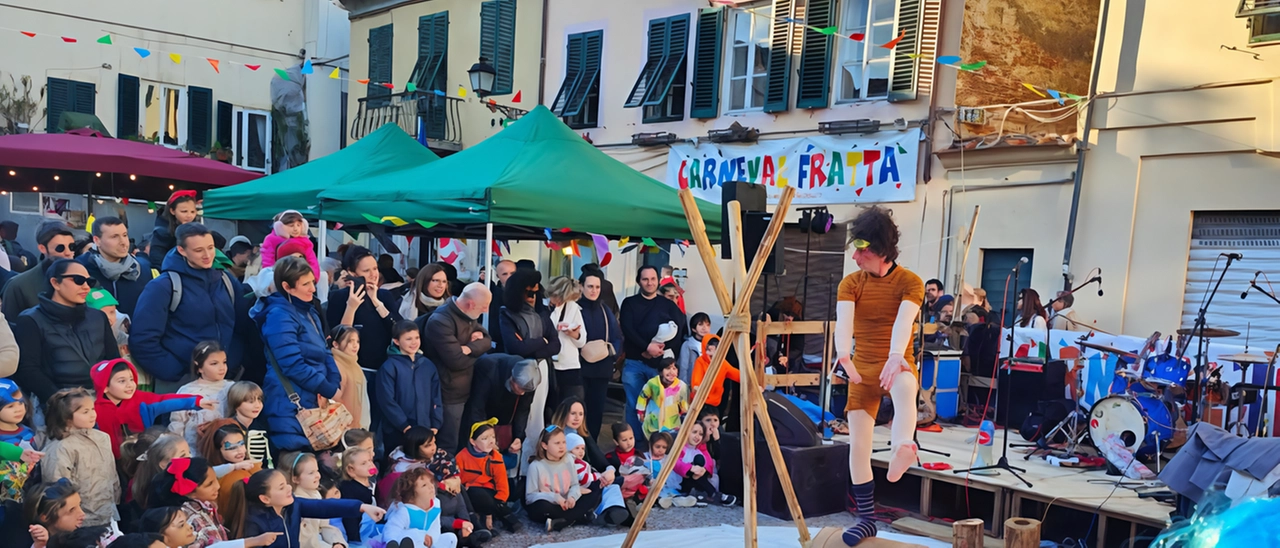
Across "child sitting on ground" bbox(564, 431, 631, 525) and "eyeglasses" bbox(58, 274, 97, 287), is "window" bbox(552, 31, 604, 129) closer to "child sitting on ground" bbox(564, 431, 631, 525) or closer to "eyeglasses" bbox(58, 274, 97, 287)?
"child sitting on ground" bbox(564, 431, 631, 525)

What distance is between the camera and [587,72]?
48.7ft

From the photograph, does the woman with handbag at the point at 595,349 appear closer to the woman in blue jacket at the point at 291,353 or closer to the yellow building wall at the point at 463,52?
the woman in blue jacket at the point at 291,353

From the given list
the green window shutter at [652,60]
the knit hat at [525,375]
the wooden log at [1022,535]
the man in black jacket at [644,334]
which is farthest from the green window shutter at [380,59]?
the wooden log at [1022,535]

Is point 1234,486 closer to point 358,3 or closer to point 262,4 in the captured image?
point 358,3

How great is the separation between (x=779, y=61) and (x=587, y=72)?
3344mm

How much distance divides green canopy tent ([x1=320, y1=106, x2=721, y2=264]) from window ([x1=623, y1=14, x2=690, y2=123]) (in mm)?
4957

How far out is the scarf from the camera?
17.6 feet

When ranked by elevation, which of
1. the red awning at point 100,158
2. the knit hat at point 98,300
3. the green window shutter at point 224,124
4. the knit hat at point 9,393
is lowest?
the knit hat at point 9,393

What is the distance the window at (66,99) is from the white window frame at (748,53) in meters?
11.1

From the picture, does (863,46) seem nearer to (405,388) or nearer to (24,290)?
(405,388)

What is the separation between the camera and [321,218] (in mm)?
8812

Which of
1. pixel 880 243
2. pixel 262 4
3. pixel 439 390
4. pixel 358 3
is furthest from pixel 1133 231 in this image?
pixel 262 4

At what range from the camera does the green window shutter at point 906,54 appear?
11.2 m

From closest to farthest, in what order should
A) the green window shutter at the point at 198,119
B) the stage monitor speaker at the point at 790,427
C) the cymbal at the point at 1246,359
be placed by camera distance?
the cymbal at the point at 1246,359
the stage monitor speaker at the point at 790,427
the green window shutter at the point at 198,119
